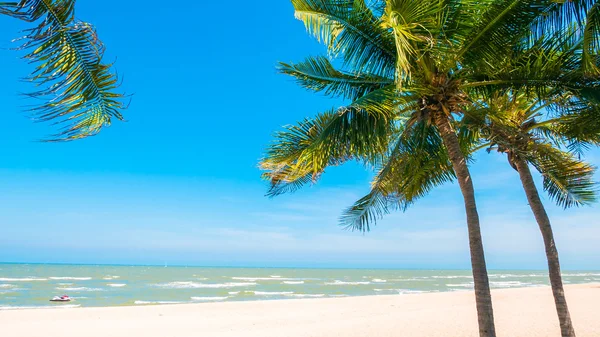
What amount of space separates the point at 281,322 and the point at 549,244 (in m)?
9.73

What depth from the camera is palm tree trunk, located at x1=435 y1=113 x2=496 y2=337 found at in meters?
5.25

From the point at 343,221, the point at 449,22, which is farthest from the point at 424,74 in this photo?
the point at 343,221

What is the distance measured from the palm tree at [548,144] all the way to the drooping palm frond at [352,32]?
1552mm

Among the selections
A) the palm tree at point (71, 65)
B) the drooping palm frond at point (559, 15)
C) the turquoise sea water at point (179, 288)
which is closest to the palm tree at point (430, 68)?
the drooping palm frond at point (559, 15)

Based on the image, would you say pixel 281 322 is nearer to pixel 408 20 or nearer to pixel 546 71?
pixel 546 71

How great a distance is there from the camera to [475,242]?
217 inches

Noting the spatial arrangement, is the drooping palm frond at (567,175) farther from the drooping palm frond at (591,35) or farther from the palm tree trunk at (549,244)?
the drooping palm frond at (591,35)

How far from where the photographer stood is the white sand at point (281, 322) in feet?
39.1

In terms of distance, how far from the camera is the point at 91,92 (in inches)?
92.7

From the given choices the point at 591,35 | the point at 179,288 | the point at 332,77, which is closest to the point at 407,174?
the point at 332,77

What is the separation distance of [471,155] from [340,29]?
13.5ft

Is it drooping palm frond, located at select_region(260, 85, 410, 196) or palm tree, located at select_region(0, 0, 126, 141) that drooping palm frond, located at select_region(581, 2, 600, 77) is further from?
palm tree, located at select_region(0, 0, 126, 141)

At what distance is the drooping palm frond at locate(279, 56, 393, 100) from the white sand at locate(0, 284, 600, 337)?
692 cm

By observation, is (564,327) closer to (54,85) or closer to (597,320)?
(54,85)
